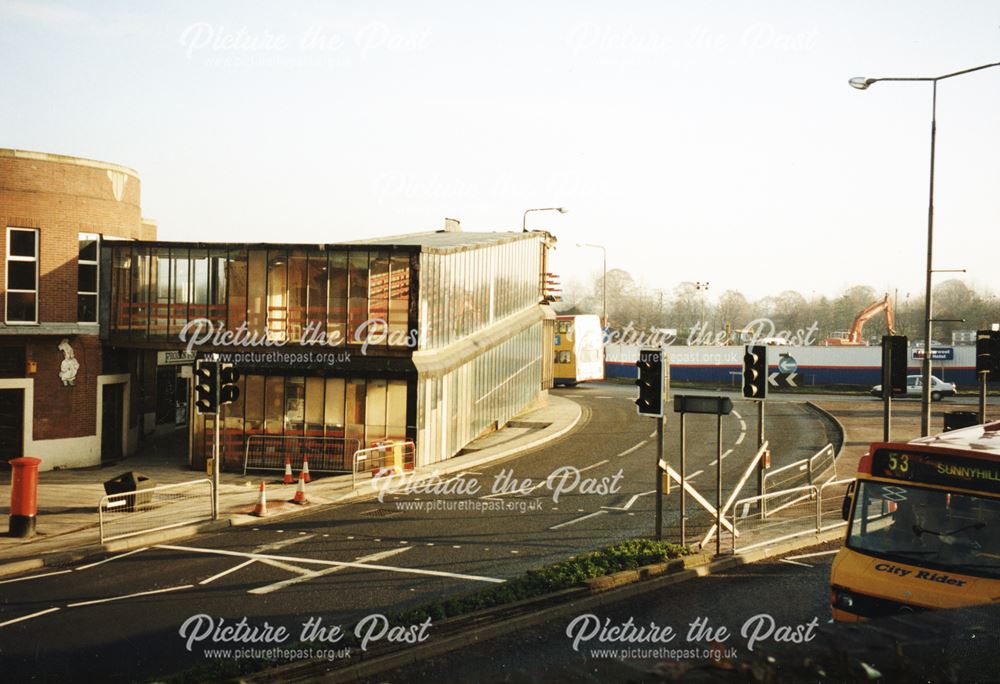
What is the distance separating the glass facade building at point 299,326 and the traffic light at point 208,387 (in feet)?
23.3

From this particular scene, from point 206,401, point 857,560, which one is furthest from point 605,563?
point 206,401

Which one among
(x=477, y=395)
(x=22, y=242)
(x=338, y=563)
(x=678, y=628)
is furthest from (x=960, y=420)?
(x=22, y=242)

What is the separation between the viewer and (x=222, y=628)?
11258 mm

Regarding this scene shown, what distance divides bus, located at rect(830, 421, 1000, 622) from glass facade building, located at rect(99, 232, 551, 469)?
16.9 m

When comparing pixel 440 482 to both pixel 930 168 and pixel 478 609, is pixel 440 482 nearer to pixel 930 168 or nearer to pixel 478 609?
pixel 478 609

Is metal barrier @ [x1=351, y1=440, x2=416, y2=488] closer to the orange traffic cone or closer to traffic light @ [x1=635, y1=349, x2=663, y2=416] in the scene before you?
the orange traffic cone

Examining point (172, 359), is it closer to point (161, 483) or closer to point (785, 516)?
point (161, 483)

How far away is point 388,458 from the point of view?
25.0m

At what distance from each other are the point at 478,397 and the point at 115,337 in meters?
13.0

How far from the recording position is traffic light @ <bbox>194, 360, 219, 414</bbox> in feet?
60.5

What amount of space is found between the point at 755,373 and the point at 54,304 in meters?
21.2

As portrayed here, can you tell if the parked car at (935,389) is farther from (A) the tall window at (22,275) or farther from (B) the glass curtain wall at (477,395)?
(A) the tall window at (22,275)

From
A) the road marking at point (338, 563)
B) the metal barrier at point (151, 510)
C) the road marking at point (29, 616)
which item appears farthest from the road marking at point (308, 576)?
the metal barrier at point (151, 510)

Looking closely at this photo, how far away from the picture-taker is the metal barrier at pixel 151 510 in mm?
17672
